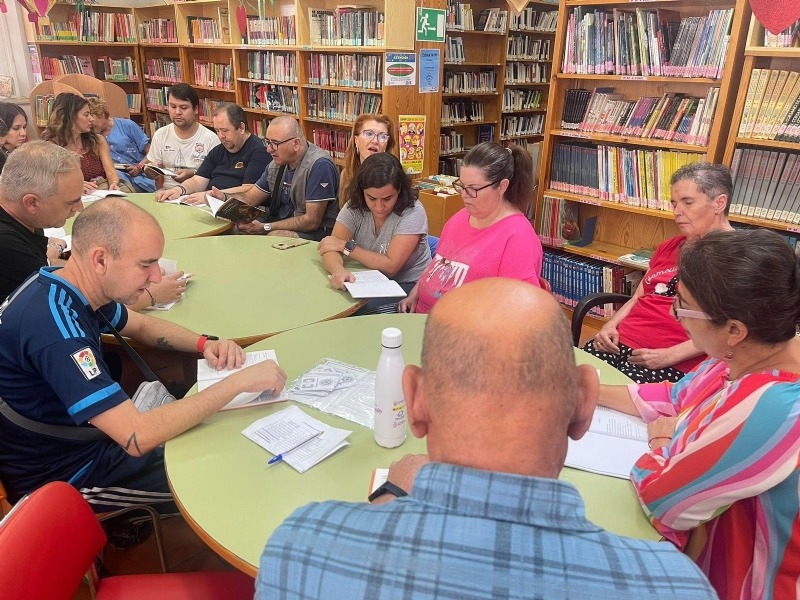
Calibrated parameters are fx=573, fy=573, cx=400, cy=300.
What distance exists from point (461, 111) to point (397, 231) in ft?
11.1

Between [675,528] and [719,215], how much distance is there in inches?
65.8

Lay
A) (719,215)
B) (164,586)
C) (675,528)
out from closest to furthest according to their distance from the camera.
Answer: (675,528), (164,586), (719,215)

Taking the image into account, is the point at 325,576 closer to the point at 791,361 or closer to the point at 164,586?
the point at 164,586

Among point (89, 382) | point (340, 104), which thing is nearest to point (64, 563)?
point (89, 382)

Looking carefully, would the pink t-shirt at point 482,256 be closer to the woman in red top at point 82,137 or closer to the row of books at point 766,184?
the row of books at point 766,184

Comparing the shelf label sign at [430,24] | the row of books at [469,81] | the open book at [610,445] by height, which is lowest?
the open book at [610,445]

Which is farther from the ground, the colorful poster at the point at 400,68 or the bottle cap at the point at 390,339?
the colorful poster at the point at 400,68

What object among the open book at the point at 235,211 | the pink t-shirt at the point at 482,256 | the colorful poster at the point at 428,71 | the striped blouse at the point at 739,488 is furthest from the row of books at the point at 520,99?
the striped blouse at the point at 739,488

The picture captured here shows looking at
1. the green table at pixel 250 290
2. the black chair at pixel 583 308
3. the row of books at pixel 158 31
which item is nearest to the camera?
the green table at pixel 250 290

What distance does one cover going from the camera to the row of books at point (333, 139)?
5.40 metres

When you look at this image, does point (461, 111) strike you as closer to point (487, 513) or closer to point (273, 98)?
point (273, 98)

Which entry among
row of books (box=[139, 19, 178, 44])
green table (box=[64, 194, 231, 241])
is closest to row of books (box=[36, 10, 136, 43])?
row of books (box=[139, 19, 178, 44])

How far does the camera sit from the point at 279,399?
1.56m

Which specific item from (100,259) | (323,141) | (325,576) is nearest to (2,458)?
(100,259)
